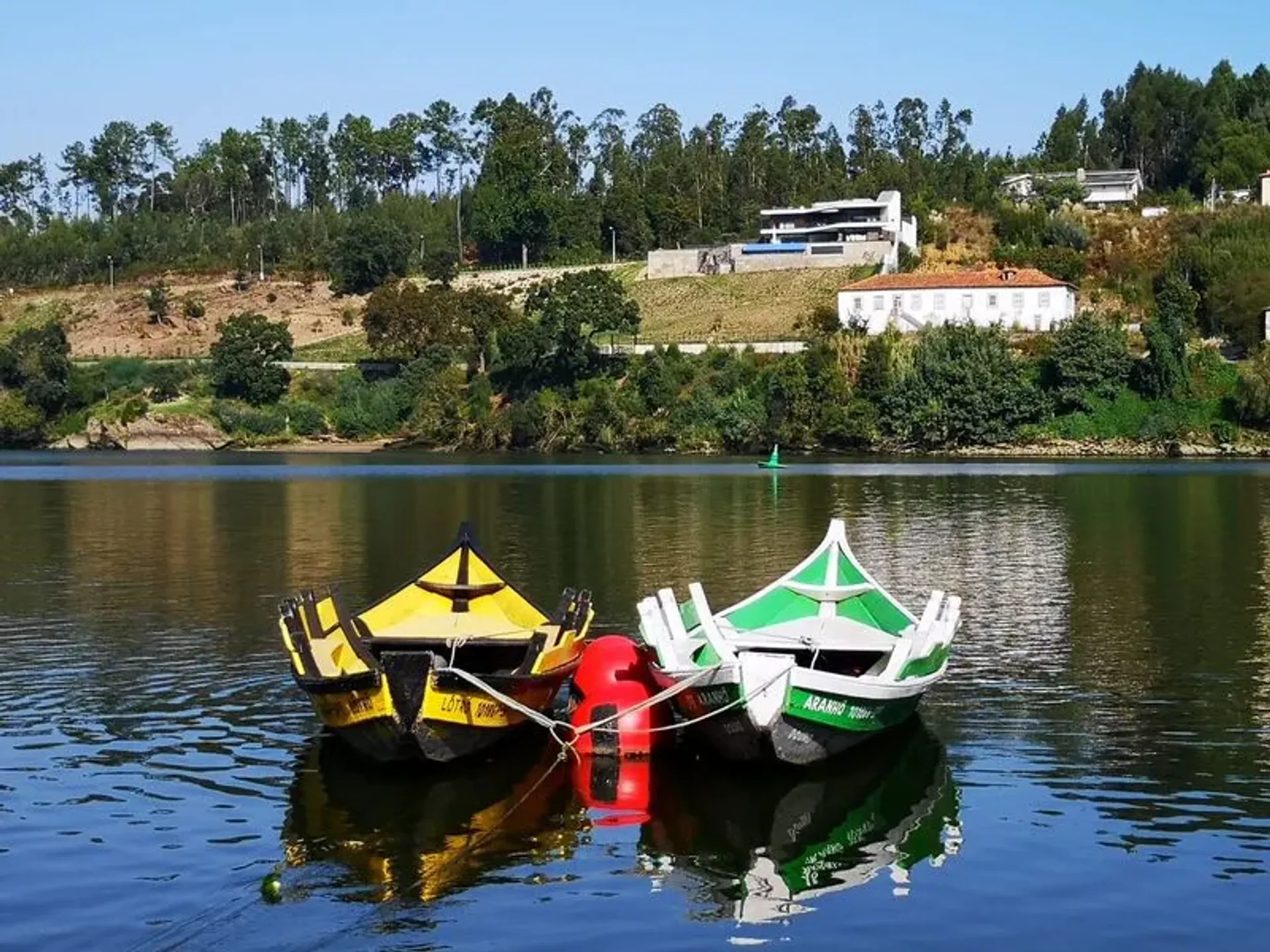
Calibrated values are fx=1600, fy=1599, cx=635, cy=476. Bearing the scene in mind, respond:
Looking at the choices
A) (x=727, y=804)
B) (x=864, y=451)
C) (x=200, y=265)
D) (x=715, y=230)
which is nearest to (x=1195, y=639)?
(x=727, y=804)

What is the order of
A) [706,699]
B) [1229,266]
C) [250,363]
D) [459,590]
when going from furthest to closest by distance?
[250,363] < [1229,266] < [459,590] < [706,699]

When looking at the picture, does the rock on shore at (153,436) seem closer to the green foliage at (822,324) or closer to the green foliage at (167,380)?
the green foliage at (167,380)

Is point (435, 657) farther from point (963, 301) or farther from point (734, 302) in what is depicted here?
point (734, 302)

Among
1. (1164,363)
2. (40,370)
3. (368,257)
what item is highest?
(368,257)

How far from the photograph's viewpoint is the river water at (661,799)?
17.8 metres

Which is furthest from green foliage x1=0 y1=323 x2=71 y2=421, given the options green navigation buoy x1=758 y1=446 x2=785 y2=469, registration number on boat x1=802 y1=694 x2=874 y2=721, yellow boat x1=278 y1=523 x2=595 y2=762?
registration number on boat x1=802 y1=694 x2=874 y2=721

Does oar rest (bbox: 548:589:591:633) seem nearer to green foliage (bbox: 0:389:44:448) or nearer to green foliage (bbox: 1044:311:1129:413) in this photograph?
green foliage (bbox: 1044:311:1129:413)

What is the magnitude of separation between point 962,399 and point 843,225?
150 ft

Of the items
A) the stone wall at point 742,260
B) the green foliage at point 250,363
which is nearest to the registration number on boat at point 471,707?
the green foliage at point 250,363

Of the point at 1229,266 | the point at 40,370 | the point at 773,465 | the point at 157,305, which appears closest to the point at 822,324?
the point at 1229,266

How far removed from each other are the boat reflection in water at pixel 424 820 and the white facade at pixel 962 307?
111908 mm

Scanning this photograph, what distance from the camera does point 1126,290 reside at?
138625mm

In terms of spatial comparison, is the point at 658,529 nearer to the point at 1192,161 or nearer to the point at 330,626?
the point at 330,626

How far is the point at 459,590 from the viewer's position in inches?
1141
